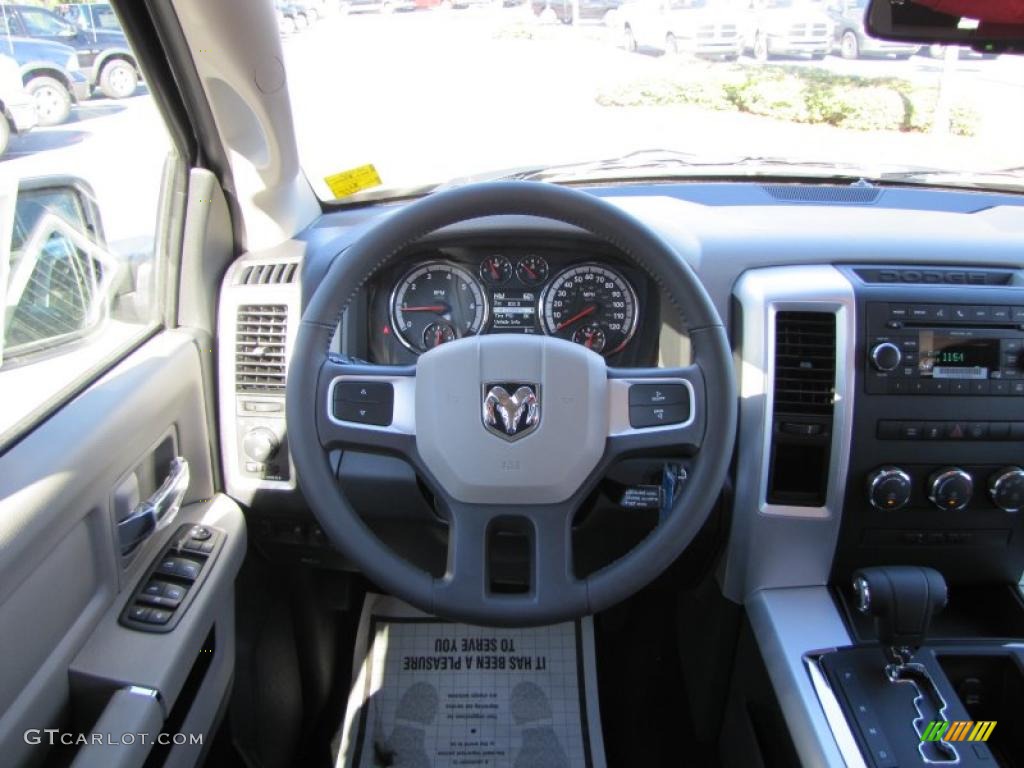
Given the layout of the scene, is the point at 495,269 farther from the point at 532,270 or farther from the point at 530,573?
the point at 530,573

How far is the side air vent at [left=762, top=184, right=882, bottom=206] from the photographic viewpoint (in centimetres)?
225

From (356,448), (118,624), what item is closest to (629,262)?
(356,448)

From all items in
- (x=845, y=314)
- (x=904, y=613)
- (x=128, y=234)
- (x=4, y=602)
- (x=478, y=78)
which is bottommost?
(x=904, y=613)

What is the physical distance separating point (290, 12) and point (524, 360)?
1347mm

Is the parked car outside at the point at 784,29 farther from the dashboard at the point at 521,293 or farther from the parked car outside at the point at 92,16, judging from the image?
the parked car outside at the point at 92,16

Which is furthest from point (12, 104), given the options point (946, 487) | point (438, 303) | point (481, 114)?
point (946, 487)

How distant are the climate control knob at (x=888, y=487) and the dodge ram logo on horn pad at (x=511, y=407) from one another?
0.84 m

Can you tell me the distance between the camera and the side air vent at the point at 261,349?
1991 mm

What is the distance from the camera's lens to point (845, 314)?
6.01 feet

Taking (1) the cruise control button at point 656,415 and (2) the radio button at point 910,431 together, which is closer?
(1) the cruise control button at point 656,415

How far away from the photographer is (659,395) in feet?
5.08

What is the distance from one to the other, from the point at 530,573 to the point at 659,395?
15.7 inches

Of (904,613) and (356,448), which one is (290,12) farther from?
(904,613)

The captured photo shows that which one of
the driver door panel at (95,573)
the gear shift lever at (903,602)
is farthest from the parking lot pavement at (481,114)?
the gear shift lever at (903,602)
